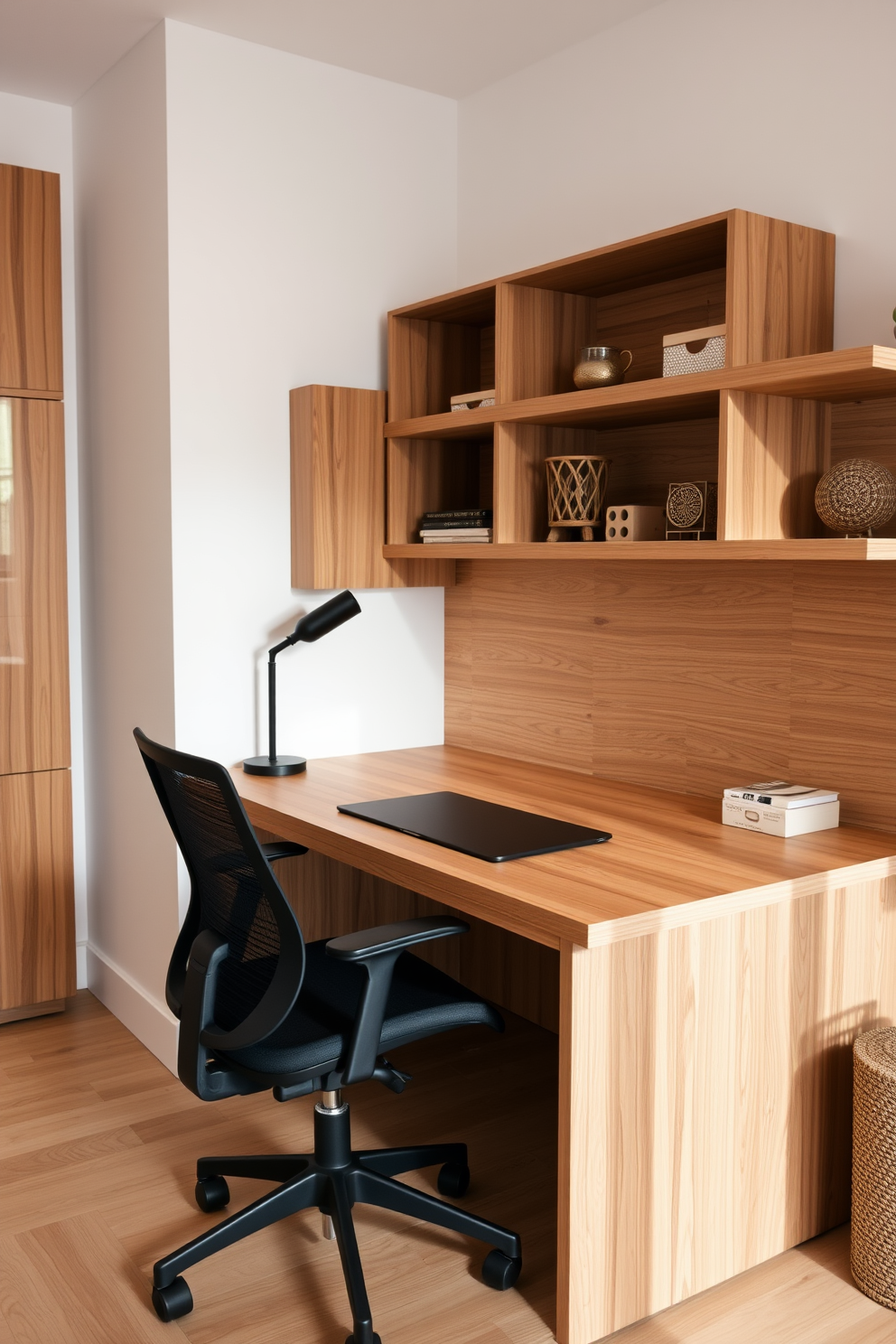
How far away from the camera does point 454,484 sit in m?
Result: 3.32

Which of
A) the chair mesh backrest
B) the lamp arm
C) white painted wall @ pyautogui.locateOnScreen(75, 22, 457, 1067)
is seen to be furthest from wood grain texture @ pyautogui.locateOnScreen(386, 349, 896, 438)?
the chair mesh backrest

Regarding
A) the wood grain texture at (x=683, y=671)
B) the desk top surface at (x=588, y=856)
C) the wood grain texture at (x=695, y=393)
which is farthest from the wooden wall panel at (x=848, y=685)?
the wood grain texture at (x=695, y=393)

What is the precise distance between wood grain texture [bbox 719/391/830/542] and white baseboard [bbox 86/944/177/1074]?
1.92 meters

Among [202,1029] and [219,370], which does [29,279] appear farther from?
[202,1029]

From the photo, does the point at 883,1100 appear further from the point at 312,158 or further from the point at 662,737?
the point at 312,158

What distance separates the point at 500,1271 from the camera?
81.2 inches

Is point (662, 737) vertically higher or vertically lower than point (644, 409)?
lower

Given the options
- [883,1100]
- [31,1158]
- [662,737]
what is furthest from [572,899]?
[31,1158]

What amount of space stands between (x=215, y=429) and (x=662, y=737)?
136cm

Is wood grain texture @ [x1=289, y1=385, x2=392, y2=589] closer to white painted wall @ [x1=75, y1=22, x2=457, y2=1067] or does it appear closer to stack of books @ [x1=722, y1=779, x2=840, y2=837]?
white painted wall @ [x1=75, y1=22, x2=457, y2=1067]

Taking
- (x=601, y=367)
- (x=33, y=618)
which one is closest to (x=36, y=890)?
(x=33, y=618)

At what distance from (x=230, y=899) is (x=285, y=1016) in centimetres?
26

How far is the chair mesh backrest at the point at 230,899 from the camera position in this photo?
1.97 meters

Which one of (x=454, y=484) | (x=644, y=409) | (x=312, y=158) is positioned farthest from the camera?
(x=454, y=484)
